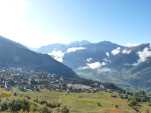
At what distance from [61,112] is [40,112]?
5.49 meters

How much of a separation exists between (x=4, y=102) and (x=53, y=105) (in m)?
17.5

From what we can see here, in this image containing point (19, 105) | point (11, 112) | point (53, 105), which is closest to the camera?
point (11, 112)

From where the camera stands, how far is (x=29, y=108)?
51.2 m

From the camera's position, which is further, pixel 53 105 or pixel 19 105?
pixel 53 105

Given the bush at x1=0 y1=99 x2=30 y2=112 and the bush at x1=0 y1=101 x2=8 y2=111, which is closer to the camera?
the bush at x1=0 y1=99 x2=30 y2=112

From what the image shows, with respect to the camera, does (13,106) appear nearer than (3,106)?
Yes

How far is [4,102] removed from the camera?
167ft

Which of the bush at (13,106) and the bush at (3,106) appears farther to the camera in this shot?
the bush at (3,106)

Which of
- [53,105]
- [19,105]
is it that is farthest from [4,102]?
[53,105]

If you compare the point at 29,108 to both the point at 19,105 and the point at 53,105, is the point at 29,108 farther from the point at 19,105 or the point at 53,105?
the point at 53,105

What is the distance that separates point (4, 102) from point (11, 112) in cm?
442

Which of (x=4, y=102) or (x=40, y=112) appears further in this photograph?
(x=4, y=102)

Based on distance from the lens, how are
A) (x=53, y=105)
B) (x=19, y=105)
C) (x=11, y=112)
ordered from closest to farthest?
(x=11, y=112) → (x=19, y=105) → (x=53, y=105)

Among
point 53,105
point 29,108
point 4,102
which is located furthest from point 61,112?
point 53,105
